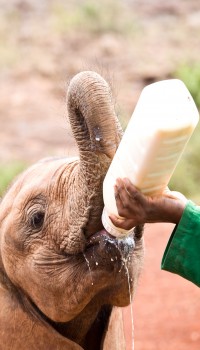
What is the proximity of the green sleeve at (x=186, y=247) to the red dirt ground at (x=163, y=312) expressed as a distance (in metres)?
2.56

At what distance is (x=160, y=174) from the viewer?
278cm

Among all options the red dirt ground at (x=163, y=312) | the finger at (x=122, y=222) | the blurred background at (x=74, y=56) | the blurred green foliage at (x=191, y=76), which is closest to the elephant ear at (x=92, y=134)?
the finger at (x=122, y=222)

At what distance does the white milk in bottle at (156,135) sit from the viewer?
2615mm

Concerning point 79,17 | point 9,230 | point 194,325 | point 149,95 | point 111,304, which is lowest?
point 79,17

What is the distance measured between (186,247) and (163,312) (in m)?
3.23

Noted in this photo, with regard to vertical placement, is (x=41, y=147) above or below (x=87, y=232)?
below

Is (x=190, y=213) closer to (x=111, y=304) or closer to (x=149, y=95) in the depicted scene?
(x=149, y=95)

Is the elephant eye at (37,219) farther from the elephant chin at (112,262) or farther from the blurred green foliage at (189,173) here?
the blurred green foliage at (189,173)

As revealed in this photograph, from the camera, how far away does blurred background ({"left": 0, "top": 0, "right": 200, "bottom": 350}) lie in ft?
37.5

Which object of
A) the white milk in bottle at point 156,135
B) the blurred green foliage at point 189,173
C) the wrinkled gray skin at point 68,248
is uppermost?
the white milk in bottle at point 156,135

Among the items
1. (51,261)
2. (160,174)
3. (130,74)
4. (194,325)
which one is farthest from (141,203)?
(130,74)

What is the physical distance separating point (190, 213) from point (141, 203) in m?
0.16

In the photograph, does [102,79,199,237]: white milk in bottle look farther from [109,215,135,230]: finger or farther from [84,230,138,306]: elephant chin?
[84,230,138,306]: elephant chin

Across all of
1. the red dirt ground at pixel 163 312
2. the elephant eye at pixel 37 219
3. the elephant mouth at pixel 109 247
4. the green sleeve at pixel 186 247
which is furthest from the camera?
the red dirt ground at pixel 163 312
